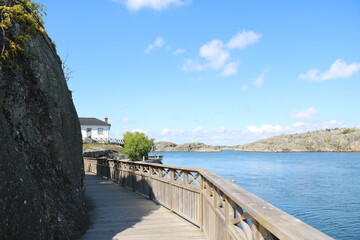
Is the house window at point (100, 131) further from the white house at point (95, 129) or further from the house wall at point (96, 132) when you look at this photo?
the house wall at point (96, 132)

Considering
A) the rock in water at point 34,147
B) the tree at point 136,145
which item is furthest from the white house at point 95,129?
the rock in water at point 34,147

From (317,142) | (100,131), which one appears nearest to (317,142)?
(317,142)

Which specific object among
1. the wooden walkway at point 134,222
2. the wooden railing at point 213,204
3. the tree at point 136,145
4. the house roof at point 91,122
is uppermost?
the house roof at point 91,122

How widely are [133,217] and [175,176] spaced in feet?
5.39

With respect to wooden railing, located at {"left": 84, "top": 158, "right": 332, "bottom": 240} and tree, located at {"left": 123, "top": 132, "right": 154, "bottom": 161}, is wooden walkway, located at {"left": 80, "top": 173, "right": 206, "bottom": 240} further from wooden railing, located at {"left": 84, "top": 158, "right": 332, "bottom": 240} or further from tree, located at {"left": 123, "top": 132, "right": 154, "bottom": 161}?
tree, located at {"left": 123, "top": 132, "right": 154, "bottom": 161}

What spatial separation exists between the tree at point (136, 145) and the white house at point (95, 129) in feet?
73.8

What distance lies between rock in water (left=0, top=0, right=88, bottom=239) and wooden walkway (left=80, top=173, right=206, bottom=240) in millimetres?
634

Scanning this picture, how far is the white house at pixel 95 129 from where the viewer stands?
228 ft

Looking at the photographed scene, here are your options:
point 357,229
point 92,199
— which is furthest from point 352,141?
point 92,199

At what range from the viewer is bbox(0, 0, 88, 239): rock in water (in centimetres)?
434

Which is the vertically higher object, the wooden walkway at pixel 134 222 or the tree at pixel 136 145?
the tree at pixel 136 145

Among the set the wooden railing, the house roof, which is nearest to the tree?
the house roof

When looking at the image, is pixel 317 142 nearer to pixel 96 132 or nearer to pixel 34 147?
pixel 96 132

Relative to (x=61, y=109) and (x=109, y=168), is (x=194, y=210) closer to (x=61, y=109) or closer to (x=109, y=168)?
(x=61, y=109)
